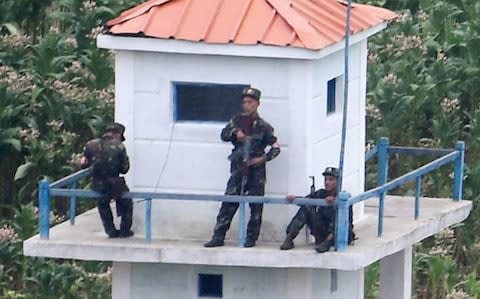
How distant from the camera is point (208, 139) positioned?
17.9m

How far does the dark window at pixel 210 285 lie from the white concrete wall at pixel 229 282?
0.13 feet

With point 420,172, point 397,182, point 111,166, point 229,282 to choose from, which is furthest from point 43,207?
point 420,172

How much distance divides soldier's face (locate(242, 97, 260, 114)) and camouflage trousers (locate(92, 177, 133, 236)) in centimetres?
115

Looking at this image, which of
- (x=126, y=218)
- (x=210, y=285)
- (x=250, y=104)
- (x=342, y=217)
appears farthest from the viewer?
(x=210, y=285)

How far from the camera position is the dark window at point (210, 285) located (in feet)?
60.3

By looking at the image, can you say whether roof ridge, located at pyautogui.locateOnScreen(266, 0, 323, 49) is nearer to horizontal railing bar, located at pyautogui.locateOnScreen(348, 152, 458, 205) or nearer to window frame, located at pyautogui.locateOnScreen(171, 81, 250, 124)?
window frame, located at pyautogui.locateOnScreen(171, 81, 250, 124)

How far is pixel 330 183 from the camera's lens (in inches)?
693

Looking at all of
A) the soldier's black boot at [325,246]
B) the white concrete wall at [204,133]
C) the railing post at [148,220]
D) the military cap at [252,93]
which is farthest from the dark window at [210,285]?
the military cap at [252,93]

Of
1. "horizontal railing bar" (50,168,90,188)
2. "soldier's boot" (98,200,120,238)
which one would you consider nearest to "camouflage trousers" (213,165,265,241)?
"soldier's boot" (98,200,120,238)

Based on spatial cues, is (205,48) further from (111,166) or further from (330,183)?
(330,183)

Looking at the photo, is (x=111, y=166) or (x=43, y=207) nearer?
(x=111, y=166)

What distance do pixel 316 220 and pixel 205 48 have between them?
1.57 meters

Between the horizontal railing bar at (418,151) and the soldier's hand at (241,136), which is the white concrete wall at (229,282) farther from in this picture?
the horizontal railing bar at (418,151)

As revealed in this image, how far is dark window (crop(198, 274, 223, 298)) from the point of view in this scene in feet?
60.3
